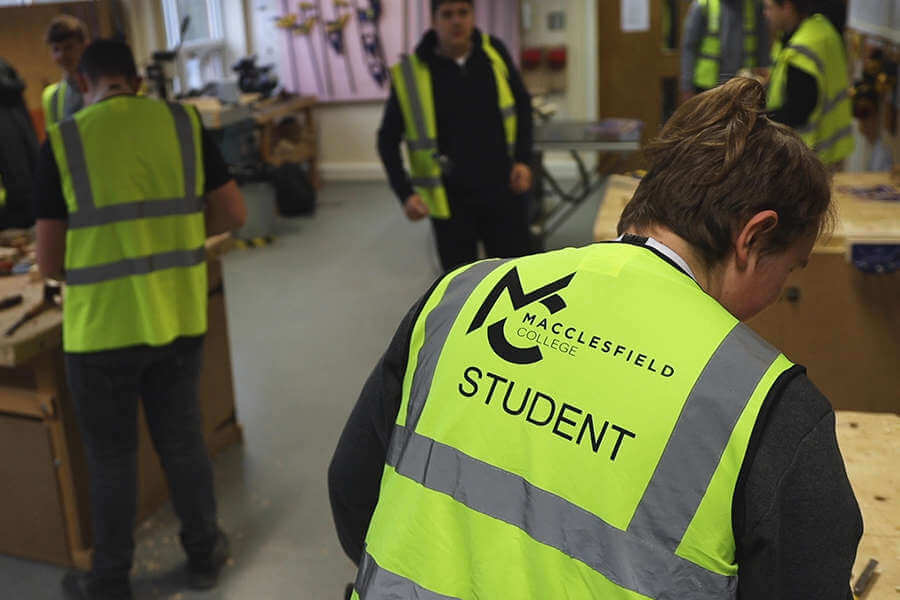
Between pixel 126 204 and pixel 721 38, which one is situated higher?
pixel 721 38

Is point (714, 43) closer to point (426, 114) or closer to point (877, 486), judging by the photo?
point (426, 114)

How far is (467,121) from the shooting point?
11.6 ft

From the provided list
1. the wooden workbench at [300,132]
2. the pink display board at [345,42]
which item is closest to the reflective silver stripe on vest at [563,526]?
the wooden workbench at [300,132]

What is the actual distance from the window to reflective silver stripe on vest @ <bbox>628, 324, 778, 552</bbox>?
673 centimetres

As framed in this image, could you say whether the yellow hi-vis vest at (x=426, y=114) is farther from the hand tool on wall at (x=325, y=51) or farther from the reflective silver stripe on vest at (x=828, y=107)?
the hand tool on wall at (x=325, y=51)

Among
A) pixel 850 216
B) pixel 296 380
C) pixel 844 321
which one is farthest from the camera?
pixel 296 380

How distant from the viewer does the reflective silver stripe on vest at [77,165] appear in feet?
7.41

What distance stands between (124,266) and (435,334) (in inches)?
60.7

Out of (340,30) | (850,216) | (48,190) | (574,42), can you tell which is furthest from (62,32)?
(574,42)

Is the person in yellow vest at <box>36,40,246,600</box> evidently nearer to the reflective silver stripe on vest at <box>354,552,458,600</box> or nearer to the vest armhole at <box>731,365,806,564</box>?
the reflective silver stripe on vest at <box>354,552,458,600</box>

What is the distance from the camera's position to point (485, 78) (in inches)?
138

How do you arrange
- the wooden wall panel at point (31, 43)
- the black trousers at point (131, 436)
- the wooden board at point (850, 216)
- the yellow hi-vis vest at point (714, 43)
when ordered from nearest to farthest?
the black trousers at point (131, 436) < the wooden board at point (850, 216) < the yellow hi-vis vest at point (714, 43) < the wooden wall panel at point (31, 43)

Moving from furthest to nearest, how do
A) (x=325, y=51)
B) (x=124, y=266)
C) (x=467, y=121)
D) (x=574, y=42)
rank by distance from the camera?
1. (x=325, y=51)
2. (x=574, y=42)
3. (x=467, y=121)
4. (x=124, y=266)

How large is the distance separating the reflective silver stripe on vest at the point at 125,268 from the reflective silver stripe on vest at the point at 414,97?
51.7 inches
